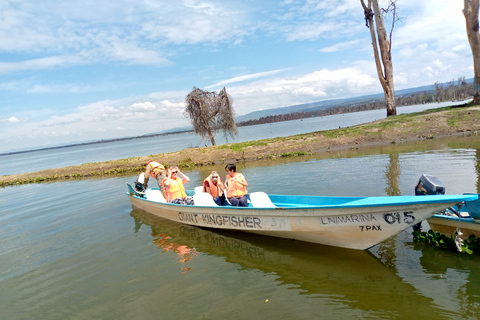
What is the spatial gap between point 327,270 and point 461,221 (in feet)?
8.87

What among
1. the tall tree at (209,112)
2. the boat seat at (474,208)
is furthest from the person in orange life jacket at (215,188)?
the tall tree at (209,112)

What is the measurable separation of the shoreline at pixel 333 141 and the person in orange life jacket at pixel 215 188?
13.4 m

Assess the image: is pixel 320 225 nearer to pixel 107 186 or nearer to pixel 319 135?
pixel 107 186

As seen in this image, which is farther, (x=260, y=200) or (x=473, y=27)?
(x=473, y=27)

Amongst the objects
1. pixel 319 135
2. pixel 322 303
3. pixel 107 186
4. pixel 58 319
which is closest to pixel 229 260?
pixel 322 303

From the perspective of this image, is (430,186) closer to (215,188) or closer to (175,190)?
(215,188)

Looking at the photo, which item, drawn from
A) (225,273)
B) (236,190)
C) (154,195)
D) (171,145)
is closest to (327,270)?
(225,273)

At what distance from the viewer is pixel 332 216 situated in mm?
6035

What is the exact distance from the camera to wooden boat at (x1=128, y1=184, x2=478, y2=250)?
519cm

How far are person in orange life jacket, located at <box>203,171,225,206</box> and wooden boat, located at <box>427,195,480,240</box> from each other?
566 cm

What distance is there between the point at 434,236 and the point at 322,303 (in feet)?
9.76

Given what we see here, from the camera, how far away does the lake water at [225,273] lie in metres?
4.94

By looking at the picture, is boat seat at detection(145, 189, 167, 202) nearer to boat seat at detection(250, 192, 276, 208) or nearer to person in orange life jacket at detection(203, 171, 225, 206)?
person in orange life jacket at detection(203, 171, 225, 206)

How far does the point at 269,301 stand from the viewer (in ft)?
17.1
